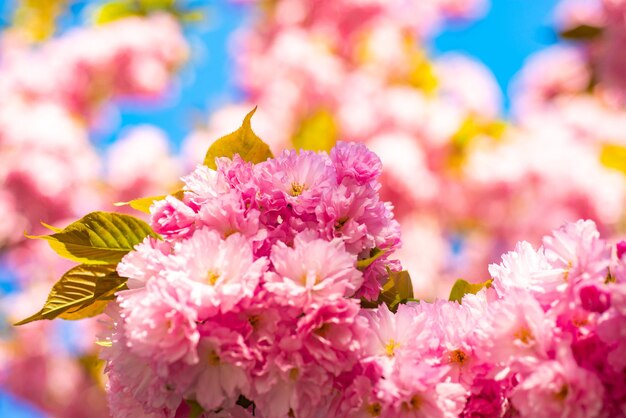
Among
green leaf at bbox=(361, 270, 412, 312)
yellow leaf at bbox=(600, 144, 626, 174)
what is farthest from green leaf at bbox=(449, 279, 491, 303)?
yellow leaf at bbox=(600, 144, 626, 174)

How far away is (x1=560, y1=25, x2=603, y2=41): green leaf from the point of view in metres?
2.88

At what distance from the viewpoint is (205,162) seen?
94 cm

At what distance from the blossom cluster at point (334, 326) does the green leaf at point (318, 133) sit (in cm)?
304

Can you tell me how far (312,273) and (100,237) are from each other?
0.29m

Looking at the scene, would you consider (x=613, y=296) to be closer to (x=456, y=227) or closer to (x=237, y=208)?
(x=237, y=208)

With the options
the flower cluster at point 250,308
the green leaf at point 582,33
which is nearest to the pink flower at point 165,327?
the flower cluster at point 250,308

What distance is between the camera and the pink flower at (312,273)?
71 centimetres

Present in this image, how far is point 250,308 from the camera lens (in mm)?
717

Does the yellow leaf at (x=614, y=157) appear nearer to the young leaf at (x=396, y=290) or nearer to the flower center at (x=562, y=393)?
the young leaf at (x=396, y=290)

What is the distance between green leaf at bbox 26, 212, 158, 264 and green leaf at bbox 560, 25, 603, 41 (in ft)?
7.85

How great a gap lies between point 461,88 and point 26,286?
2957 mm

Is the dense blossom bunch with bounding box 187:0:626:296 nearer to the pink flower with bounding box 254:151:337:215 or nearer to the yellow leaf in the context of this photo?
the yellow leaf

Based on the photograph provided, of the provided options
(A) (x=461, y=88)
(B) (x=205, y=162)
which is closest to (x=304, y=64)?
(A) (x=461, y=88)

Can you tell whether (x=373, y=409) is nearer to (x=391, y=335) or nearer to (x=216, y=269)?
(x=391, y=335)
